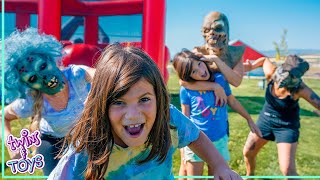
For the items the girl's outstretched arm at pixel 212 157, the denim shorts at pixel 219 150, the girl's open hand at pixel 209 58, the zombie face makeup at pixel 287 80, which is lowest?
the denim shorts at pixel 219 150

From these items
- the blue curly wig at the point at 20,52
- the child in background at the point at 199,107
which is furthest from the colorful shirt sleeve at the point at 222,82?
the blue curly wig at the point at 20,52

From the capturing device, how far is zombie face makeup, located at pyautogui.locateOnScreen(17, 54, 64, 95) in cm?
231

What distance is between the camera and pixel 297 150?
2939mm

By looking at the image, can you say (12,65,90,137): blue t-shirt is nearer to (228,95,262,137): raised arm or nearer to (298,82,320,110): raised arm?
(228,95,262,137): raised arm

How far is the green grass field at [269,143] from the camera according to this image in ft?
9.18

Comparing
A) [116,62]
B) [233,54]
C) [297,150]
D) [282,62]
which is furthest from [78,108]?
[297,150]

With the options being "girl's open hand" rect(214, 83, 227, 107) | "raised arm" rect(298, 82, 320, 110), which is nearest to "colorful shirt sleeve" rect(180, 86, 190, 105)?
"girl's open hand" rect(214, 83, 227, 107)

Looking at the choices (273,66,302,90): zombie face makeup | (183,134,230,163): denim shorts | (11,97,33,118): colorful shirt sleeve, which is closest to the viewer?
(11,97,33,118): colorful shirt sleeve

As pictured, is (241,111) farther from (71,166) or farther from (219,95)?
(71,166)

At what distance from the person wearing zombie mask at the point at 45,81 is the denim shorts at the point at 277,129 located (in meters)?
1.13

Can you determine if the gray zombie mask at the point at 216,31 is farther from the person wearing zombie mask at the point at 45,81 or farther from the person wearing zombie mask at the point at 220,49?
the person wearing zombie mask at the point at 45,81

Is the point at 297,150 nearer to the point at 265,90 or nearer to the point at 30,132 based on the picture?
the point at 265,90

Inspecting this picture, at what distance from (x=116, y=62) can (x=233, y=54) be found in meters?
1.50

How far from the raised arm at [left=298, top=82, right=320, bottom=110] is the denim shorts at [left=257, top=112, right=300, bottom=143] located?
0.50 feet
